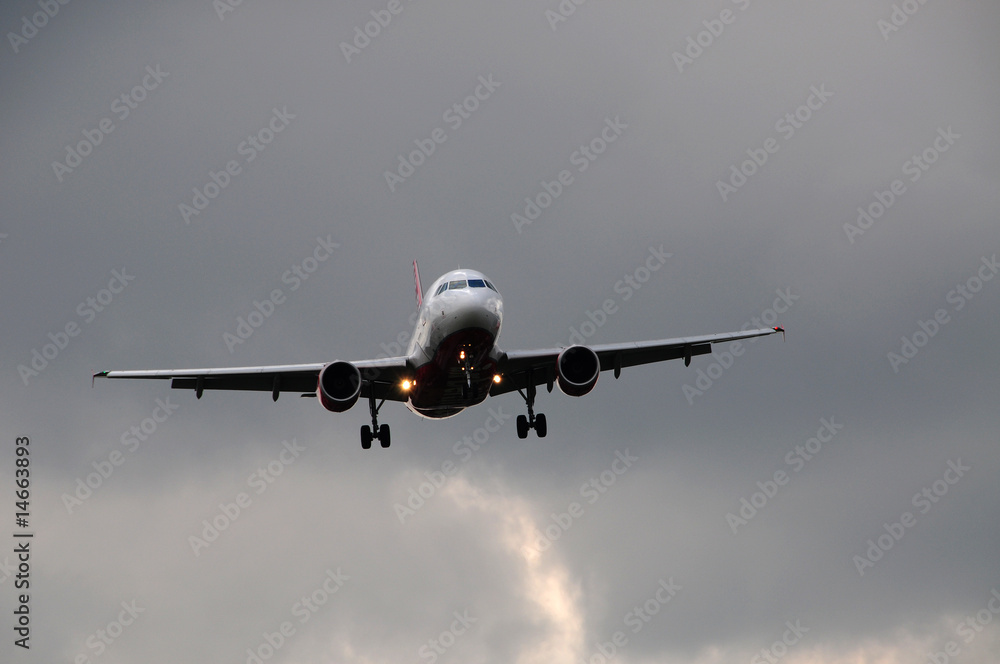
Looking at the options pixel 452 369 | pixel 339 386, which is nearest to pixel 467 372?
pixel 452 369

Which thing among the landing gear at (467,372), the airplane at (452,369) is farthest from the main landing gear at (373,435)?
the landing gear at (467,372)

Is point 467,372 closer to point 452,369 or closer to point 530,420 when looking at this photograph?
point 452,369

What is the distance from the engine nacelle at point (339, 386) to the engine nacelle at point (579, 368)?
7.54 m

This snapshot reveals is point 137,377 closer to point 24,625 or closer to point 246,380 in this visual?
point 246,380

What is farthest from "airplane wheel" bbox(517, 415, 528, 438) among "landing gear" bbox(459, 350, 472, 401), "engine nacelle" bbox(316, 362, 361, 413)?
→ "engine nacelle" bbox(316, 362, 361, 413)

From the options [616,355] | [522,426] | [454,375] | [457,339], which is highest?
[616,355]

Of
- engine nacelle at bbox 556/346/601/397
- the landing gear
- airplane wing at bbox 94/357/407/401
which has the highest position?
airplane wing at bbox 94/357/407/401

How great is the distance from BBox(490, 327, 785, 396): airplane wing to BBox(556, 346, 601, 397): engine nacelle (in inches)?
23.7

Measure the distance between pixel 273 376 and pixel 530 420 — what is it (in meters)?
10.7

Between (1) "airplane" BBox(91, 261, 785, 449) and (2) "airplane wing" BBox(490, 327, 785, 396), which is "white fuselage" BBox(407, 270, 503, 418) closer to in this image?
(1) "airplane" BBox(91, 261, 785, 449)

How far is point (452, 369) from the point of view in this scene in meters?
41.3

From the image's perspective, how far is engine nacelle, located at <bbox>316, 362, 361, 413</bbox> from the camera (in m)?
42.2

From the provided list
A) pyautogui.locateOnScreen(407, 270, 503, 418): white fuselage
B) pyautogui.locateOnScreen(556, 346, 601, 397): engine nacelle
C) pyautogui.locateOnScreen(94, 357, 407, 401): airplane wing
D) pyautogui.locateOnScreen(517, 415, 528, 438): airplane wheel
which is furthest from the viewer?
pyautogui.locateOnScreen(517, 415, 528, 438): airplane wheel

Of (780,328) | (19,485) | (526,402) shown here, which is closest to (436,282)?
(526,402)
